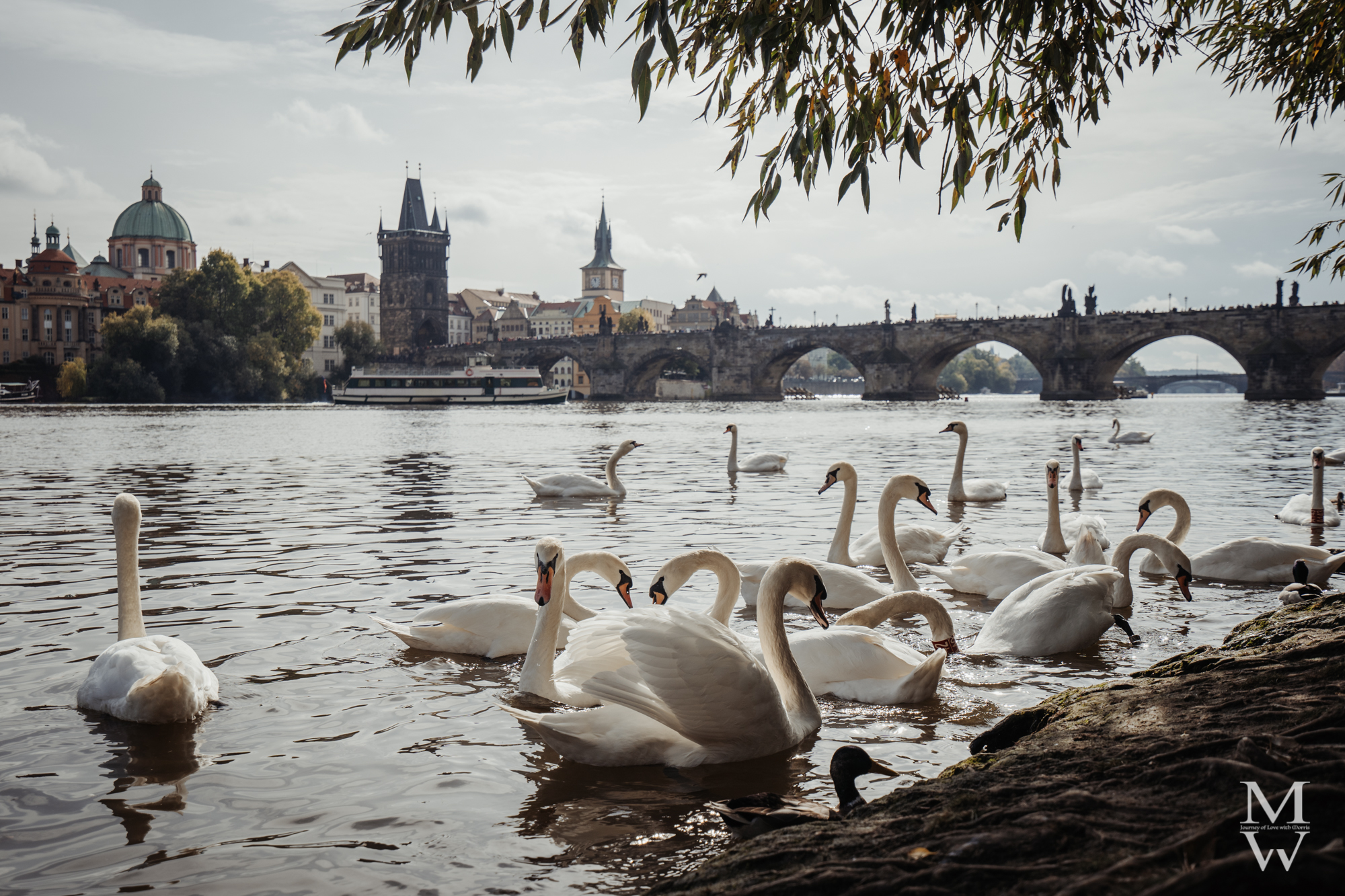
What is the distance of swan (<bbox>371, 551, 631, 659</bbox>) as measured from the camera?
16.7 feet

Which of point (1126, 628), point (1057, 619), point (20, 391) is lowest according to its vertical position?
point (1126, 628)

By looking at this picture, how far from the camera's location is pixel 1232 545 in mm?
6992

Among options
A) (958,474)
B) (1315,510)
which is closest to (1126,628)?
(1315,510)

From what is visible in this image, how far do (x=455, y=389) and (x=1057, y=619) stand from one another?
72.5 metres

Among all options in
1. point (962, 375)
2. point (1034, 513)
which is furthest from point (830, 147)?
point (962, 375)

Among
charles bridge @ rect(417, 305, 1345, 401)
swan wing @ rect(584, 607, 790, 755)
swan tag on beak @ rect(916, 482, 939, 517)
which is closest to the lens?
swan wing @ rect(584, 607, 790, 755)

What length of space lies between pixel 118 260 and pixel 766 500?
127685 millimetres

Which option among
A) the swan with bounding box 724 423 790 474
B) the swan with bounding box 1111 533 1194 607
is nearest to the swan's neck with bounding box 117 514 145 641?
the swan with bounding box 1111 533 1194 607

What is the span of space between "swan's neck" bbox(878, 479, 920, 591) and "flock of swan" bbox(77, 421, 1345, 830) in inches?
0.5

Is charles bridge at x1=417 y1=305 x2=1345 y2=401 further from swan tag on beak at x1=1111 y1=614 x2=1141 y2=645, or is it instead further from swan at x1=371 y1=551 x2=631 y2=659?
swan at x1=371 y1=551 x2=631 y2=659

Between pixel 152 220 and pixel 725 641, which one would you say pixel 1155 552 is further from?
pixel 152 220

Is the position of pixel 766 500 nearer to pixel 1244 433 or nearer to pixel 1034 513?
pixel 1034 513

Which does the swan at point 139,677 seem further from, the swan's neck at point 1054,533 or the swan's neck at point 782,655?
the swan's neck at point 1054,533

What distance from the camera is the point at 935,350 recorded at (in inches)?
3024
